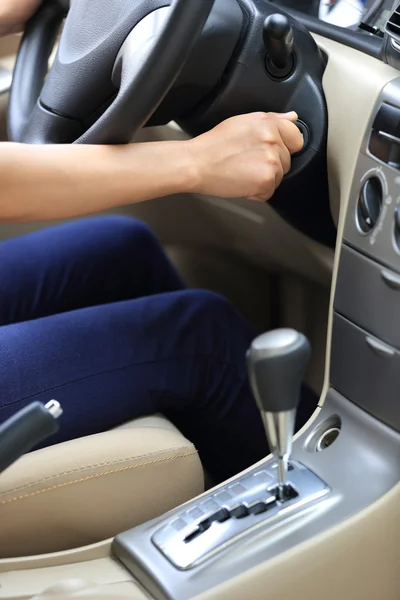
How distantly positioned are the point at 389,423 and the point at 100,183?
1.12 ft

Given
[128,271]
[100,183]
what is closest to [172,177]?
[100,183]

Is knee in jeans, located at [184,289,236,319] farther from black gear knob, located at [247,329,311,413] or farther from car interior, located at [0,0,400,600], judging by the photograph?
black gear knob, located at [247,329,311,413]

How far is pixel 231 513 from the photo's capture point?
711mm

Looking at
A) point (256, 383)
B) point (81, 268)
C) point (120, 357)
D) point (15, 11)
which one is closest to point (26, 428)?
point (256, 383)

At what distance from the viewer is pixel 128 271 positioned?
1084 mm

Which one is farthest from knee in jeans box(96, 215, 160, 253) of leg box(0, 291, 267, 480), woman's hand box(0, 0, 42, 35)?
woman's hand box(0, 0, 42, 35)

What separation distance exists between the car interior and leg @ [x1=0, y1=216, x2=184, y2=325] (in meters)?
0.17

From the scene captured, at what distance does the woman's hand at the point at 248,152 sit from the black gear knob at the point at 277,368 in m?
0.24

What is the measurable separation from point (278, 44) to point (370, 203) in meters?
0.17

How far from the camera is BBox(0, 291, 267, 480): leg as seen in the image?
816mm

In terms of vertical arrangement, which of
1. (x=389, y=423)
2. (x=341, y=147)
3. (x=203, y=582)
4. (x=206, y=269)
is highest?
(x=341, y=147)

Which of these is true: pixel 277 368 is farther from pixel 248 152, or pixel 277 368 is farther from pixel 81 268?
pixel 81 268

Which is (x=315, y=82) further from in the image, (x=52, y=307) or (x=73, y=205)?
(x=52, y=307)

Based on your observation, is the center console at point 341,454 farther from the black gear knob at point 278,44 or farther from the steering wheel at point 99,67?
the steering wheel at point 99,67
